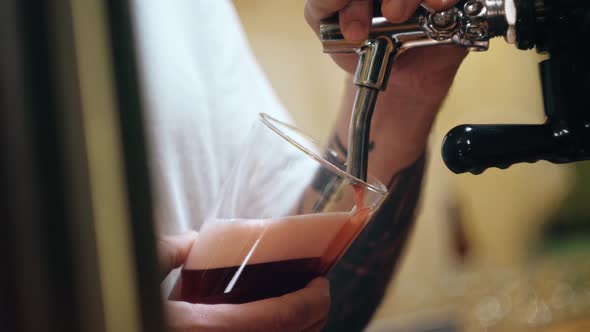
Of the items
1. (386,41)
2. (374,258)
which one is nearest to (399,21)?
(386,41)

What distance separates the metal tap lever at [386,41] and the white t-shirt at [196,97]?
0.36m

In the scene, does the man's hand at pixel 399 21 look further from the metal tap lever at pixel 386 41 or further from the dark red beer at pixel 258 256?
the dark red beer at pixel 258 256

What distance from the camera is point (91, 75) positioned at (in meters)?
0.25

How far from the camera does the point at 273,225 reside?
0.35 meters

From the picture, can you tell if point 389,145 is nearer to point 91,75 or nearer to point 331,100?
point 91,75

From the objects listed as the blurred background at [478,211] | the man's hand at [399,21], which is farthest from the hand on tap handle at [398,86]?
the blurred background at [478,211]

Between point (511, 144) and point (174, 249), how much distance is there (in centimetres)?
23

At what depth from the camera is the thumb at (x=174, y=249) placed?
14.3 inches

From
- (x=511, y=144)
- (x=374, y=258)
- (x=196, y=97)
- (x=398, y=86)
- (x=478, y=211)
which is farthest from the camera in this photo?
(x=478, y=211)

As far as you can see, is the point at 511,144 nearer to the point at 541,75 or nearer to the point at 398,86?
the point at 541,75

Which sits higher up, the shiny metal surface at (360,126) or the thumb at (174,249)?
the shiny metal surface at (360,126)

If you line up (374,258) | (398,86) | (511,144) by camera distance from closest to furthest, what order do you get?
(511,144) < (398,86) < (374,258)

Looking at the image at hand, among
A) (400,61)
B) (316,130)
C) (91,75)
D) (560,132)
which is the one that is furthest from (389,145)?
(316,130)

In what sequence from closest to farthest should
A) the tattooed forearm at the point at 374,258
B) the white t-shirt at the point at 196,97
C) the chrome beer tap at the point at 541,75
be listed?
the chrome beer tap at the point at 541,75 < the tattooed forearm at the point at 374,258 < the white t-shirt at the point at 196,97
